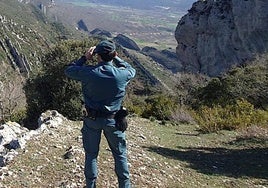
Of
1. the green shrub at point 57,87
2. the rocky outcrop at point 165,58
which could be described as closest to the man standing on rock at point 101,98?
the green shrub at point 57,87

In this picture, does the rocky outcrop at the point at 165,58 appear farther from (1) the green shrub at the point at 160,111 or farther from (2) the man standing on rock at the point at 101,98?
(2) the man standing on rock at the point at 101,98

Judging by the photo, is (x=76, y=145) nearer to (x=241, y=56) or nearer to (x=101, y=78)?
(x=101, y=78)

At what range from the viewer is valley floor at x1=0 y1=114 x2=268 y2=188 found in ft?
23.6

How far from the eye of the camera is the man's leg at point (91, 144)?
221 inches

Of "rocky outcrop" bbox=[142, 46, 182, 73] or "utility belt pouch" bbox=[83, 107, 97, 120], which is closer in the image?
"utility belt pouch" bbox=[83, 107, 97, 120]

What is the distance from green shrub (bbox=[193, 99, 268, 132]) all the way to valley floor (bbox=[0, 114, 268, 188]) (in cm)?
A: 313

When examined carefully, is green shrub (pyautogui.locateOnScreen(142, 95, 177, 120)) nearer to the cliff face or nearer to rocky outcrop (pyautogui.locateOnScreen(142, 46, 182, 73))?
the cliff face

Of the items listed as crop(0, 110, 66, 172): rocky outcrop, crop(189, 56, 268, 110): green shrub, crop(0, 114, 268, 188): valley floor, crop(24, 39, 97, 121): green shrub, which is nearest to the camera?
crop(0, 114, 268, 188): valley floor

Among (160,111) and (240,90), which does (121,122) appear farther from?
(240,90)

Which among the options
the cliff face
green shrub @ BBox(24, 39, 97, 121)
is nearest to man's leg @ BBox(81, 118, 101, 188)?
green shrub @ BBox(24, 39, 97, 121)

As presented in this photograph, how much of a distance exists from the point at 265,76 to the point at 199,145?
32.0 ft

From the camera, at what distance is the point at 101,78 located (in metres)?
5.47

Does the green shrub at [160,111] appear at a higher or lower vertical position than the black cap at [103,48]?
lower

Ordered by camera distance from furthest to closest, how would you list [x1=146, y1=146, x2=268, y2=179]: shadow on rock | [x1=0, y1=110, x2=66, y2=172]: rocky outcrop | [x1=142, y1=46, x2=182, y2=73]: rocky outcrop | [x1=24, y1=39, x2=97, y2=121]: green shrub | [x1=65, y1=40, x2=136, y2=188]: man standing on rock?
[x1=142, y1=46, x2=182, y2=73]: rocky outcrop → [x1=24, y1=39, x2=97, y2=121]: green shrub → [x1=146, y1=146, x2=268, y2=179]: shadow on rock → [x1=0, y1=110, x2=66, y2=172]: rocky outcrop → [x1=65, y1=40, x2=136, y2=188]: man standing on rock
